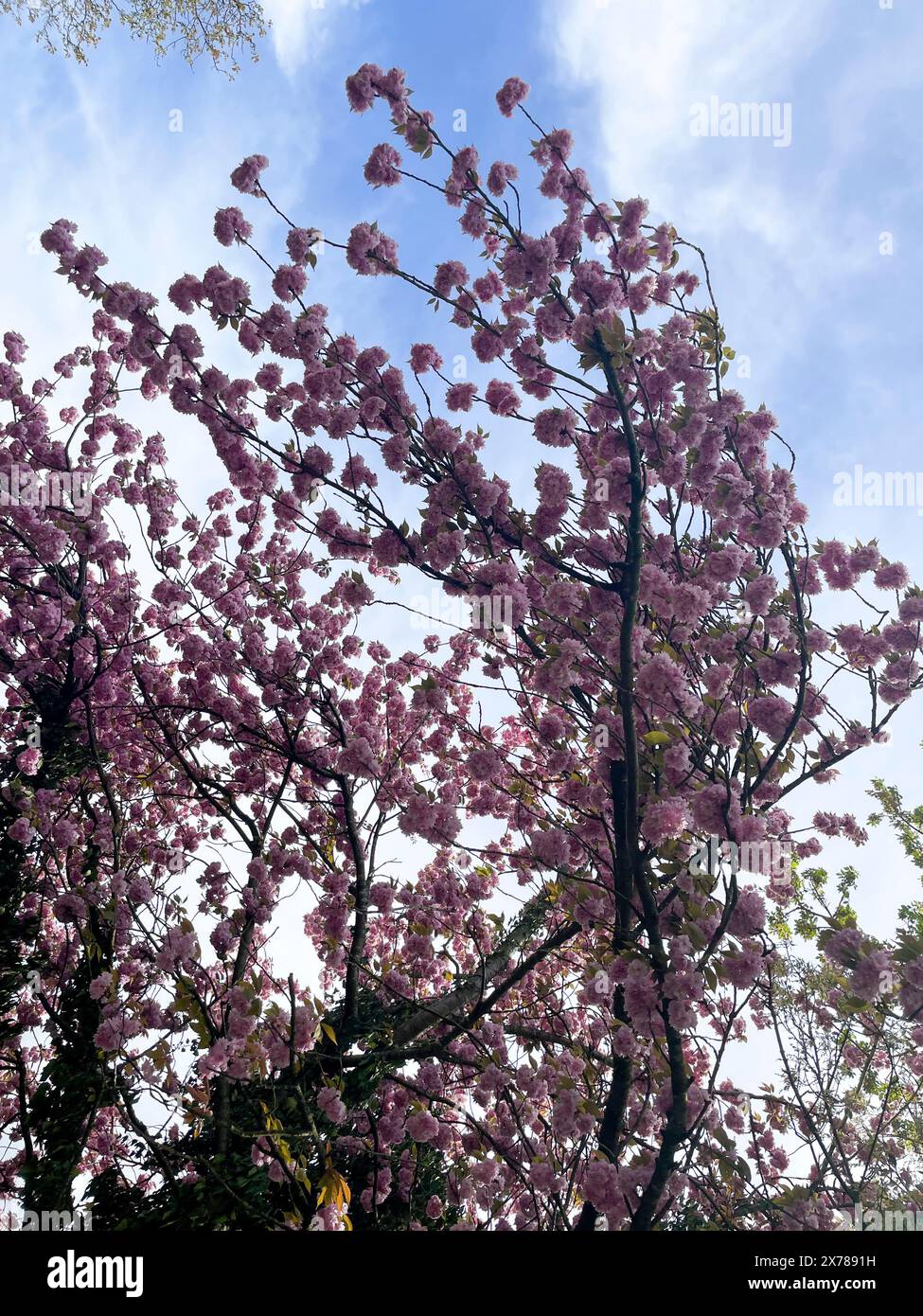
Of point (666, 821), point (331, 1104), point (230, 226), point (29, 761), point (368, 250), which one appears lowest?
point (331, 1104)

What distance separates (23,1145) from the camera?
589 cm

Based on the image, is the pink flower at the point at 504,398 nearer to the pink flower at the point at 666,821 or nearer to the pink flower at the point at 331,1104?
the pink flower at the point at 666,821

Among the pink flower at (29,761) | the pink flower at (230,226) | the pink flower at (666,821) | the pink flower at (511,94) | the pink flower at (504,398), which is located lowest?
the pink flower at (666,821)

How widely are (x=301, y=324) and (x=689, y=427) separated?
8.97 ft

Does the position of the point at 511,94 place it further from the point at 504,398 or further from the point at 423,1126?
the point at 423,1126

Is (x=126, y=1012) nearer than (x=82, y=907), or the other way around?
(x=126, y=1012)

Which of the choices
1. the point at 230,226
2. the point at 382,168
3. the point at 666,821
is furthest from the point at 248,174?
the point at 666,821

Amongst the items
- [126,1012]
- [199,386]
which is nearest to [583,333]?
[199,386]

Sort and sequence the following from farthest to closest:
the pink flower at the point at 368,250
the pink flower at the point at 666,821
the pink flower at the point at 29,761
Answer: the pink flower at the point at 29,761, the pink flower at the point at 368,250, the pink flower at the point at 666,821

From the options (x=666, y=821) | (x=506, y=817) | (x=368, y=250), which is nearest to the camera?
(x=666, y=821)

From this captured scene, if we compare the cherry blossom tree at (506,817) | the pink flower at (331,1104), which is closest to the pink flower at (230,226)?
the cherry blossom tree at (506,817)

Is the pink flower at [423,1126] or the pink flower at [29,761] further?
the pink flower at [29,761]

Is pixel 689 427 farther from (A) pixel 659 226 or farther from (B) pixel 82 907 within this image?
(B) pixel 82 907

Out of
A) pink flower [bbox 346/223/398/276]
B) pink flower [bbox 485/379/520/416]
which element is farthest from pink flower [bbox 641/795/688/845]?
pink flower [bbox 346/223/398/276]
